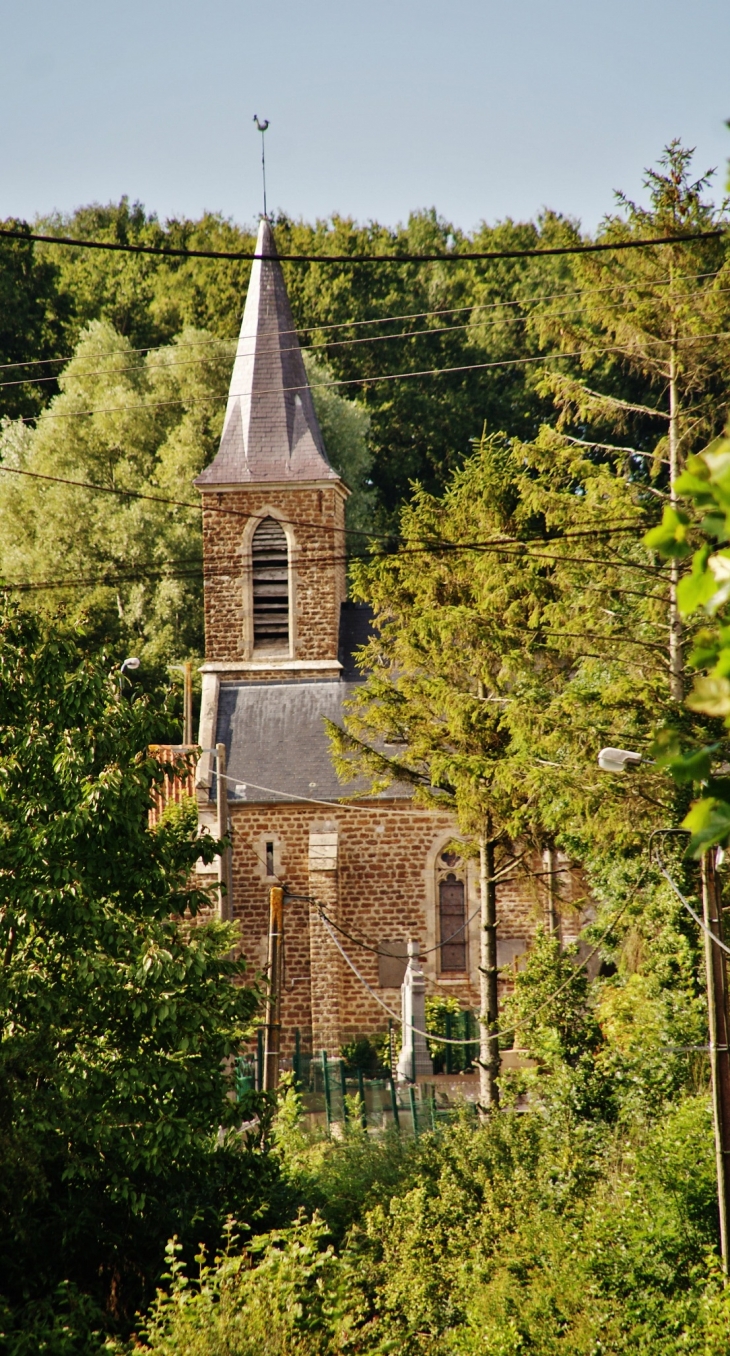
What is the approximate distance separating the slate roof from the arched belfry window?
5.58 feet

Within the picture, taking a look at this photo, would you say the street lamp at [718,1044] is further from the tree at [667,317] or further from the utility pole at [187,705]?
the utility pole at [187,705]

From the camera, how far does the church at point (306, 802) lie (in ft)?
85.9

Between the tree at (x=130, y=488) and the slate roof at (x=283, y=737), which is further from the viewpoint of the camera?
the tree at (x=130, y=488)

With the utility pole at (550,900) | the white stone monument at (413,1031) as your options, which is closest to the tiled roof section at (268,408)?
the utility pole at (550,900)

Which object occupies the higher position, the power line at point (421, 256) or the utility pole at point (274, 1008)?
the power line at point (421, 256)

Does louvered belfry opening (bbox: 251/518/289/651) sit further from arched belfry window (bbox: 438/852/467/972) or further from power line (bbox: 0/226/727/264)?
power line (bbox: 0/226/727/264)

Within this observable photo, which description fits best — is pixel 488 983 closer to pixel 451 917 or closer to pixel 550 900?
pixel 550 900

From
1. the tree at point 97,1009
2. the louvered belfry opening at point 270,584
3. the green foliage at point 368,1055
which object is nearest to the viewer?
the tree at point 97,1009

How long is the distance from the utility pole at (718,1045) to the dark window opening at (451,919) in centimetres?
1469

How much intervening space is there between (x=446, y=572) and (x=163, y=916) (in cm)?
840

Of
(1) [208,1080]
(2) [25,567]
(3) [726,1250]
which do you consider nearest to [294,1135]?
(1) [208,1080]

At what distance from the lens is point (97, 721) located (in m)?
12.3

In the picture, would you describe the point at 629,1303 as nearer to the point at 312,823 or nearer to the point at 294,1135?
the point at 294,1135

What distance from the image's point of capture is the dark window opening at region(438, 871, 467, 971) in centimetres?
2656
